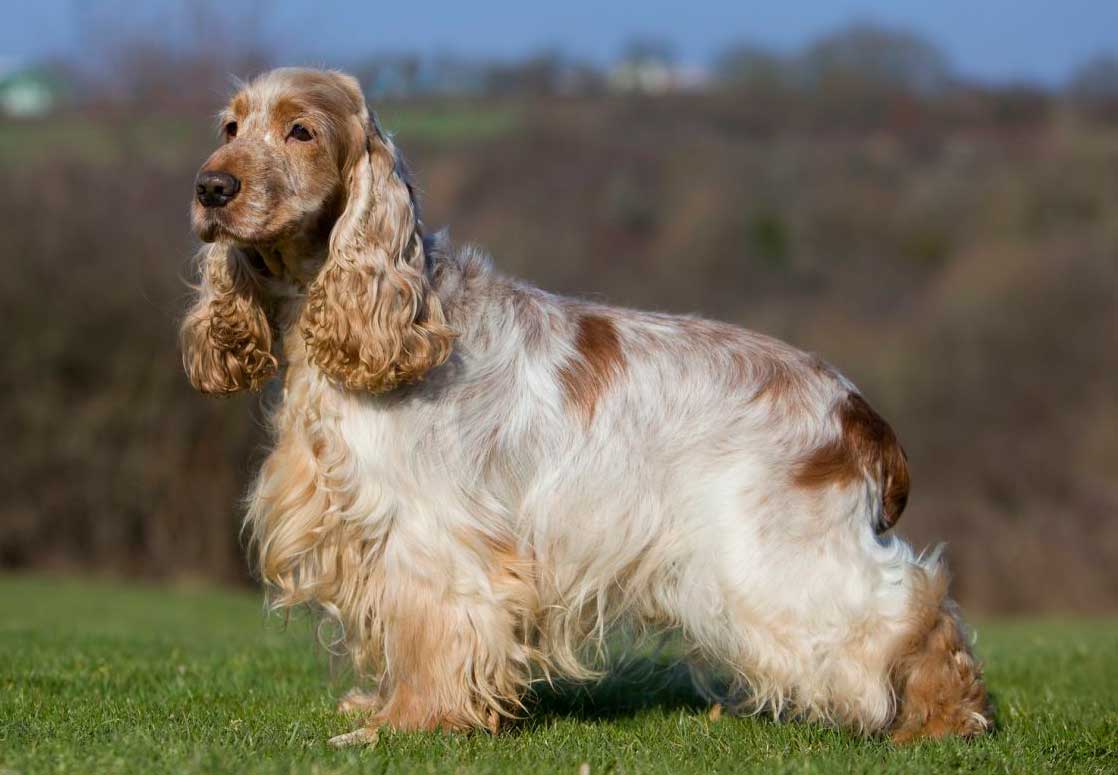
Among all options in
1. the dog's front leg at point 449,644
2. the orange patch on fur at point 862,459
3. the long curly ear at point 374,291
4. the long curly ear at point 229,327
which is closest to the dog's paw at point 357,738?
the dog's front leg at point 449,644

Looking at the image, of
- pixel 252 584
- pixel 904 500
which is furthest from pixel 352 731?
pixel 252 584

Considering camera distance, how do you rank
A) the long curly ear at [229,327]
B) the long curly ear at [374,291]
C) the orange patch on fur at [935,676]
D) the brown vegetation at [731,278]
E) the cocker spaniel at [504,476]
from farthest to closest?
the brown vegetation at [731,278] < the long curly ear at [229,327] < the orange patch on fur at [935,676] < the cocker spaniel at [504,476] < the long curly ear at [374,291]

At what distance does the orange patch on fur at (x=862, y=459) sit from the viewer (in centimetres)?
586

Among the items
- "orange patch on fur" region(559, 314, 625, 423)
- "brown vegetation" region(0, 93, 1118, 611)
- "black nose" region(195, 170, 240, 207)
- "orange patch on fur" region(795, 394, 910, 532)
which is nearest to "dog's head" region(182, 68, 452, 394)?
"black nose" region(195, 170, 240, 207)

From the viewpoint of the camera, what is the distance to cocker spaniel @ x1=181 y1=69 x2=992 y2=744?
564cm

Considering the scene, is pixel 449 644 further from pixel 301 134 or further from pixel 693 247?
pixel 693 247

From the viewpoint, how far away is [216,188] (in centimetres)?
538

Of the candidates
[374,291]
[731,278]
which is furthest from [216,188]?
[731,278]

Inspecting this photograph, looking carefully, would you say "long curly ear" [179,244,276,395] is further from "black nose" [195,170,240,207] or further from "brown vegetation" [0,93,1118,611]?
"brown vegetation" [0,93,1118,611]

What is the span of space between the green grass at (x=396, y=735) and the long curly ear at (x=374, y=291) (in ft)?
4.73

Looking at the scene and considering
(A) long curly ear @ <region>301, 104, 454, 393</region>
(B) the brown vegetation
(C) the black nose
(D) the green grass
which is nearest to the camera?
(D) the green grass

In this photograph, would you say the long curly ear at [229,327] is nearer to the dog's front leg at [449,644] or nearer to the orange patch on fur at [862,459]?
the dog's front leg at [449,644]

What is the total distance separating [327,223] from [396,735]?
6.75 feet

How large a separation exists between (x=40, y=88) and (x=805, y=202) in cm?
2091
